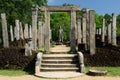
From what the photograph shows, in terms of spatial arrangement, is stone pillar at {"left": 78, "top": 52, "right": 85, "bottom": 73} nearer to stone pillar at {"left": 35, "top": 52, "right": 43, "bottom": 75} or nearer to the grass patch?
stone pillar at {"left": 35, "top": 52, "right": 43, "bottom": 75}

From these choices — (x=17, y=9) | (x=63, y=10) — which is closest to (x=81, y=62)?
(x=63, y=10)

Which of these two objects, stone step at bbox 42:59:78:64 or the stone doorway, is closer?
stone step at bbox 42:59:78:64

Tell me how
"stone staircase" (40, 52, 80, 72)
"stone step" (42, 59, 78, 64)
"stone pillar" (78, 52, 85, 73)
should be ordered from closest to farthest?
"stone pillar" (78, 52, 85, 73), "stone staircase" (40, 52, 80, 72), "stone step" (42, 59, 78, 64)

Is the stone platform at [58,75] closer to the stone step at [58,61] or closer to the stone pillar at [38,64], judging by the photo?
the stone pillar at [38,64]

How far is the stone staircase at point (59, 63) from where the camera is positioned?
56.7 ft

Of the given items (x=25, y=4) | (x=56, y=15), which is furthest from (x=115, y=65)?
(x=56, y=15)

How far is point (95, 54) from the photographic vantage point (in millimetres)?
19328

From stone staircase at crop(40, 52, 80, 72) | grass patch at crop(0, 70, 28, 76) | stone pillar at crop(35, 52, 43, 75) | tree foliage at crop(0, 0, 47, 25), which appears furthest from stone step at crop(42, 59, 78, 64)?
tree foliage at crop(0, 0, 47, 25)

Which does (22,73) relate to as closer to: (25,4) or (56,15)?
(25,4)

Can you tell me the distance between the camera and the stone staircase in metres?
17.3

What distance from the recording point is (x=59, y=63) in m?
18.1

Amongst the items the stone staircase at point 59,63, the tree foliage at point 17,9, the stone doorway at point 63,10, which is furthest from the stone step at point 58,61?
the tree foliage at point 17,9

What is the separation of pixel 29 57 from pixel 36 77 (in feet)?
10.4

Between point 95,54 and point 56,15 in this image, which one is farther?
point 56,15
